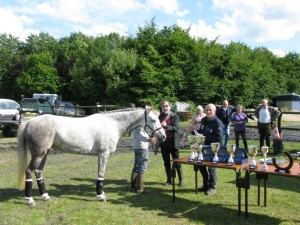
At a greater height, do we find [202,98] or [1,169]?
[202,98]

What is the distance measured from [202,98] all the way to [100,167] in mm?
22005

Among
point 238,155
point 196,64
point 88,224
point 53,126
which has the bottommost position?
point 88,224

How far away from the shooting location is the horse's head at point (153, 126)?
6719mm

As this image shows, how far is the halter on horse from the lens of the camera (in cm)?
632

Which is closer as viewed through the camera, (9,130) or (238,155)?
(238,155)

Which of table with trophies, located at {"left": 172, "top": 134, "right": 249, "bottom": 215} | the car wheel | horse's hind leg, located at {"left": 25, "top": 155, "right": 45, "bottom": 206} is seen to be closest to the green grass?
horse's hind leg, located at {"left": 25, "top": 155, "right": 45, "bottom": 206}

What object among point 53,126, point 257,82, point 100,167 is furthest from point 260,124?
point 257,82

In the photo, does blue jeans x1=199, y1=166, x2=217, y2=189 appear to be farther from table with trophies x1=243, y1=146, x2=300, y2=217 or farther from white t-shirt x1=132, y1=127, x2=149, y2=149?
table with trophies x1=243, y1=146, x2=300, y2=217

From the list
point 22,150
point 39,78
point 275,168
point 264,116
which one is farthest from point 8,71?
point 275,168

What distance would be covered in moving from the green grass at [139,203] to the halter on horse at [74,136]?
1.45 feet

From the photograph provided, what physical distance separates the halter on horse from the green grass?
44 centimetres

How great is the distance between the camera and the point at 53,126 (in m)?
6.42

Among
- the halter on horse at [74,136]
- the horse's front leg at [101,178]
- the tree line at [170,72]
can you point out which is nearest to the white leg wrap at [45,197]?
the halter on horse at [74,136]

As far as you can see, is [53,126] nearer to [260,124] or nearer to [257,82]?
[260,124]
